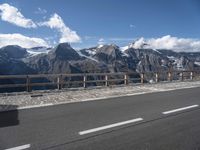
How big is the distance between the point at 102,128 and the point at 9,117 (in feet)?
11.4

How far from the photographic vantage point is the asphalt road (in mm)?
6664

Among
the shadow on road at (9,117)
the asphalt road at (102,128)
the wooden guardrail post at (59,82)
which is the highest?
the wooden guardrail post at (59,82)

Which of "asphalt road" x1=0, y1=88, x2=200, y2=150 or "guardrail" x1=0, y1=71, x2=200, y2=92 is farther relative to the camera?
"guardrail" x1=0, y1=71, x2=200, y2=92

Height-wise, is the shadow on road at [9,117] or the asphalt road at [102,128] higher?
the shadow on road at [9,117]

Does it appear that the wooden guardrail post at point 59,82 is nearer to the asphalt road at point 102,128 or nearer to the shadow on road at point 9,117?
the shadow on road at point 9,117

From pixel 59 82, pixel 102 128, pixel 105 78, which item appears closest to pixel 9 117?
pixel 102 128

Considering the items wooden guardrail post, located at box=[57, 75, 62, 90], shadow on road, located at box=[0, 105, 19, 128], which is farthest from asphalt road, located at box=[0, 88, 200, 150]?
wooden guardrail post, located at box=[57, 75, 62, 90]

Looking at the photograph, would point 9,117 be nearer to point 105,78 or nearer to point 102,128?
point 102,128

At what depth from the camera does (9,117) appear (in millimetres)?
9828

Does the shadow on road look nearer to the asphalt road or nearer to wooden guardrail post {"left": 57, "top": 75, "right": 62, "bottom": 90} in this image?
the asphalt road

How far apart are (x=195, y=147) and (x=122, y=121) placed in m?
2.91

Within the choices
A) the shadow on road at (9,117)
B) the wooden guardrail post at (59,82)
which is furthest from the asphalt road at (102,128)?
the wooden guardrail post at (59,82)

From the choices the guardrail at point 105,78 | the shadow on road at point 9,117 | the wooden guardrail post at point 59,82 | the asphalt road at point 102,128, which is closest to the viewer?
the asphalt road at point 102,128

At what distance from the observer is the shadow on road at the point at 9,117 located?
8750 mm
